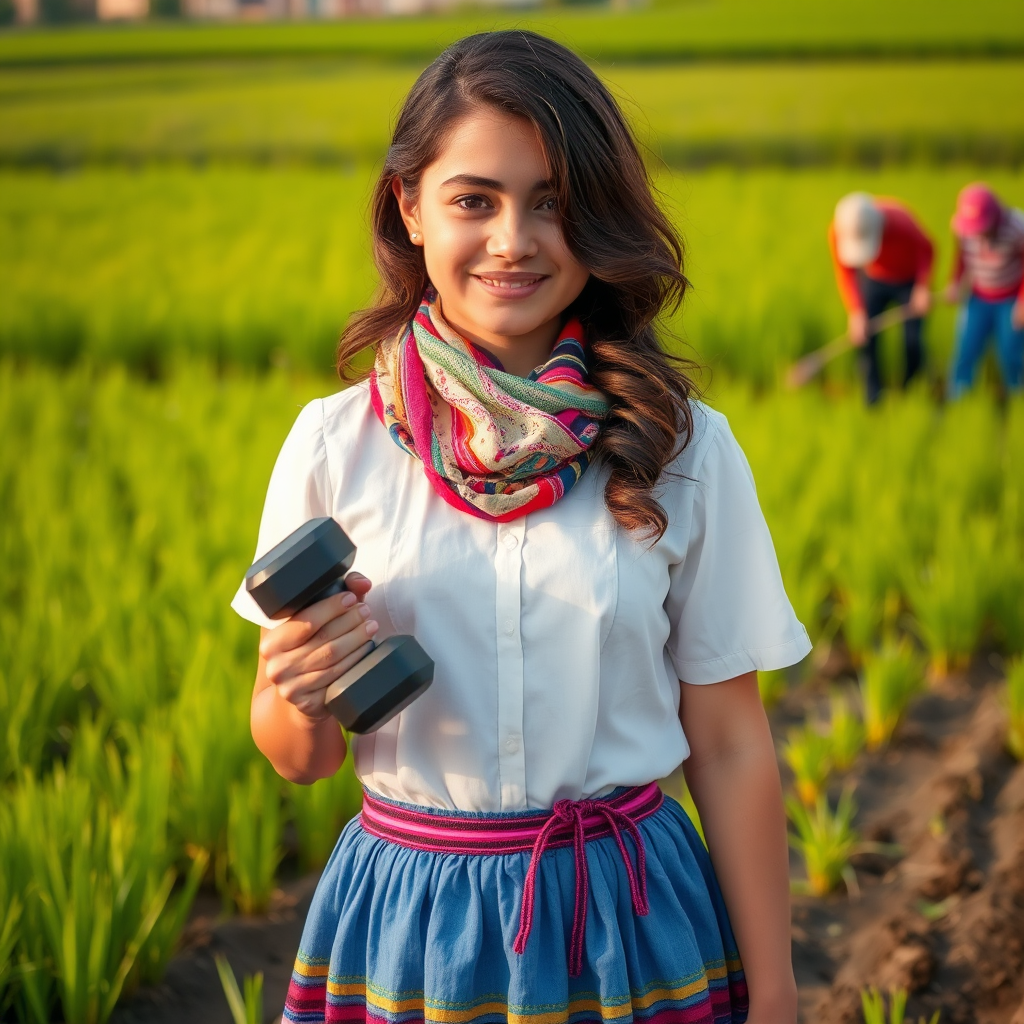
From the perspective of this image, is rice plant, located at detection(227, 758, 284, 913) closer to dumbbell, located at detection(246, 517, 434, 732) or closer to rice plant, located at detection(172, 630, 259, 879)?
rice plant, located at detection(172, 630, 259, 879)

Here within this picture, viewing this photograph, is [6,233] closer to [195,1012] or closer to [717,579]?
[195,1012]

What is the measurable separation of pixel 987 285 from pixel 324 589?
5.01 metres

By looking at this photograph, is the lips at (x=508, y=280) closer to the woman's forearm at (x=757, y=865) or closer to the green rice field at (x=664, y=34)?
the woman's forearm at (x=757, y=865)

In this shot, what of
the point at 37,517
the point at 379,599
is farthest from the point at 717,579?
the point at 37,517

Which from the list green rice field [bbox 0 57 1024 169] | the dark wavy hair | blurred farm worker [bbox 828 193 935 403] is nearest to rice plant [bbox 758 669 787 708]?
the dark wavy hair

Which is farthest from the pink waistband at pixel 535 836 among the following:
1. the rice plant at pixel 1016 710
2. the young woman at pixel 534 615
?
the rice plant at pixel 1016 710

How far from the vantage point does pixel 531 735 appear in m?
1.00

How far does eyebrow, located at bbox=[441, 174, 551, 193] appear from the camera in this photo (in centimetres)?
97

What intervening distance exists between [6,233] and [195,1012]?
7241 mm

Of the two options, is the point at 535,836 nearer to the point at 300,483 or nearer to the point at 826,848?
the point at 300,483

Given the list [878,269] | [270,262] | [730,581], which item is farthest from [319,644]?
[270,262]

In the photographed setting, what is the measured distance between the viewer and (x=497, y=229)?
97 centimetres

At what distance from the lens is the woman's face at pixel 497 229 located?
972 millimetres

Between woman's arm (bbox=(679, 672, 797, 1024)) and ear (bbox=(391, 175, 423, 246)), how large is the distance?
0.49 m
